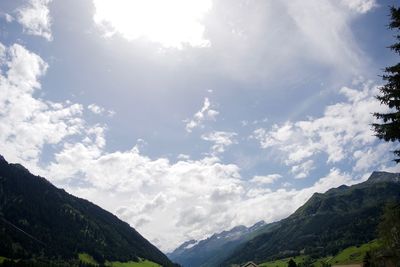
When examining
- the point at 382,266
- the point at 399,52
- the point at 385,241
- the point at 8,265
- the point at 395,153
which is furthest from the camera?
the point at 8,265

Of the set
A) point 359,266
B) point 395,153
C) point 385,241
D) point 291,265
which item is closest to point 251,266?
point 291,265

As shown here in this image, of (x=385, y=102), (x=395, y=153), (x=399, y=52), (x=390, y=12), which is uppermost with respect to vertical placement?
(x=390, y=12)

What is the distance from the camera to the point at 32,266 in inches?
7475

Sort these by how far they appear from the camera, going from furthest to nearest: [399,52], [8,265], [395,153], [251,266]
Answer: [8,265] < [251,266] < [395,153] < [399,52]

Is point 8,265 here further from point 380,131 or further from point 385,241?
point 380,131

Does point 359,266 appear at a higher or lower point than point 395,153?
lower

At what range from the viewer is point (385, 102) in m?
25.3

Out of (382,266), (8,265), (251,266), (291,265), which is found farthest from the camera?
(8,265)

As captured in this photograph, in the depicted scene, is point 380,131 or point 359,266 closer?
point 380,131

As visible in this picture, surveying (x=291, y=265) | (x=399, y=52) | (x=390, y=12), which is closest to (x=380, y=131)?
(x=399, y=52)

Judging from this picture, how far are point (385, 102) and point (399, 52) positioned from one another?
3275 mm

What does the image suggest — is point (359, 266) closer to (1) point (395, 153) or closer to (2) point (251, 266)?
(2) point (251, 266)

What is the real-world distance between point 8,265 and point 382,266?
161 metres

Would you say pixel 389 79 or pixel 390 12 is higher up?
pixel 390 12
